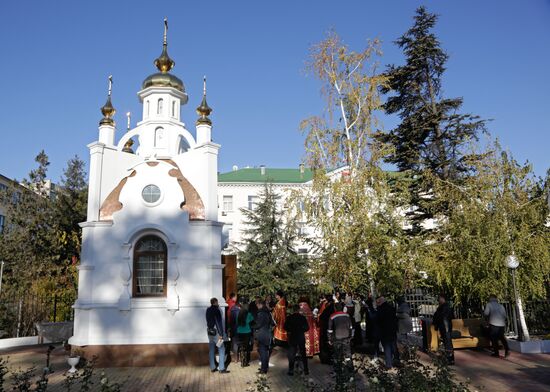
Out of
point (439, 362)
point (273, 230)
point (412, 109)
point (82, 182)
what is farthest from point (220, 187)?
point (439, 362)

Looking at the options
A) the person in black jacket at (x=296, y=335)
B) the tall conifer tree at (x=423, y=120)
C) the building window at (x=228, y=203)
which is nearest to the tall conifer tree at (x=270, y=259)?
the tall conifer tree at (x=423, y=120)

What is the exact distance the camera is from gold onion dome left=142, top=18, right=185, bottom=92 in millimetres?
15773

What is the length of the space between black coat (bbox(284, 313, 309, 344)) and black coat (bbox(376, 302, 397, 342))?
1938mm

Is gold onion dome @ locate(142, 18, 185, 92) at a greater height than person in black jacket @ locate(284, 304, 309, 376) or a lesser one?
greater

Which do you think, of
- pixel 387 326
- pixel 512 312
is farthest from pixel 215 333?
pixel 512 312

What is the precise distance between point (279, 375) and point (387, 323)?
283 centimetres

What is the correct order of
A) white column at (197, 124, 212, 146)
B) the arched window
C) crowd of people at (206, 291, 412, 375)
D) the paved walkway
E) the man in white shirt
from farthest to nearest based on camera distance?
white column at (197, 124, 212, 146) < the arched window < the man in white shirt < crowd of people at (206, 291, 412, 375) < the paved walkway

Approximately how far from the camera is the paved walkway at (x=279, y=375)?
367 inches

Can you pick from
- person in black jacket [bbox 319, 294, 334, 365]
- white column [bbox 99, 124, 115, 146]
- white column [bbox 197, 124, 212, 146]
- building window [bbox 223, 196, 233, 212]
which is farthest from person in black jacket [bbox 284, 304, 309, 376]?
building window [bbox 223, 196, 233, 212]

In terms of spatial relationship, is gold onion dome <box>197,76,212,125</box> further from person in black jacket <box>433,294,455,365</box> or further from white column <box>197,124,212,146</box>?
person in black jacket <box>433,294,455,365</box>

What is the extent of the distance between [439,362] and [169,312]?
780 cm

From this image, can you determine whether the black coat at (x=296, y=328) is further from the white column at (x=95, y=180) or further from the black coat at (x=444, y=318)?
the white column at (x=95, y=180)

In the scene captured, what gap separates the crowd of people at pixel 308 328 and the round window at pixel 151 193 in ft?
11.9

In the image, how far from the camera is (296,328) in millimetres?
10305
